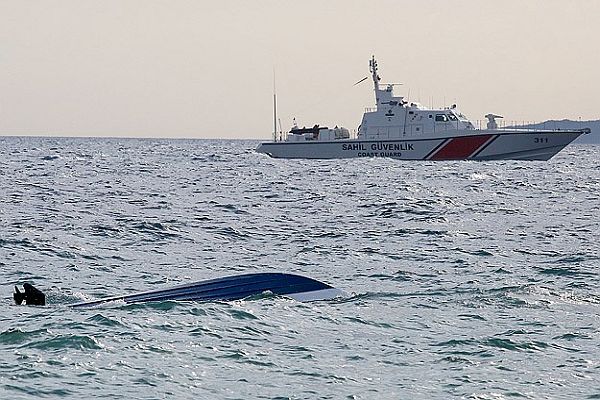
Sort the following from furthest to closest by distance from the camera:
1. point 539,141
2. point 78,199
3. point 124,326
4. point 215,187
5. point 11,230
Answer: point 539,141 → point 215,187 → point 78,199 → point 11,230 → point 124,326

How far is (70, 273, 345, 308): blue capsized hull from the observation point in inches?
603

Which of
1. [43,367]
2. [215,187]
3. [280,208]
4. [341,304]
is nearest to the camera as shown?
[43,367]

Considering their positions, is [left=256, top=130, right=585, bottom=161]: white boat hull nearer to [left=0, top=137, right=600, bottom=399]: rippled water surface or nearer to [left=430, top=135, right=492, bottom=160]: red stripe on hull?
[left=430, top=135, right=492, bottom=160]: red stripe on hull

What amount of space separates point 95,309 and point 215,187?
34.3 m

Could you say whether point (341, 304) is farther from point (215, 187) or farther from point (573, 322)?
point (215, 187)

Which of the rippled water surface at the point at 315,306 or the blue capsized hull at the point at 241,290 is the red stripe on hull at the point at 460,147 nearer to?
the rippled water surface at the point at 315,306

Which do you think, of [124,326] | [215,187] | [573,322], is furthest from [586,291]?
[215,187]

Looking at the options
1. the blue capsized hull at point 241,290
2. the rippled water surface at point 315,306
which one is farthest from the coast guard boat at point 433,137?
the blue capsized hull at point 241,290

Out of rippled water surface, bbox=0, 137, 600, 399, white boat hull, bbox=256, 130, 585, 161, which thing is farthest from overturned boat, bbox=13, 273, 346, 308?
white boat hull, bbox=256, 130, 585, 161

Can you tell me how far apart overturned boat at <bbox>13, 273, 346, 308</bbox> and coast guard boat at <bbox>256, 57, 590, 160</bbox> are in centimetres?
5742

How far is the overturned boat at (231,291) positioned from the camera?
15.1m

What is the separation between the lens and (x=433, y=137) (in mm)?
72938

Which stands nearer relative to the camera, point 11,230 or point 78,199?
point 11,230

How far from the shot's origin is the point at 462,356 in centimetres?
1191
